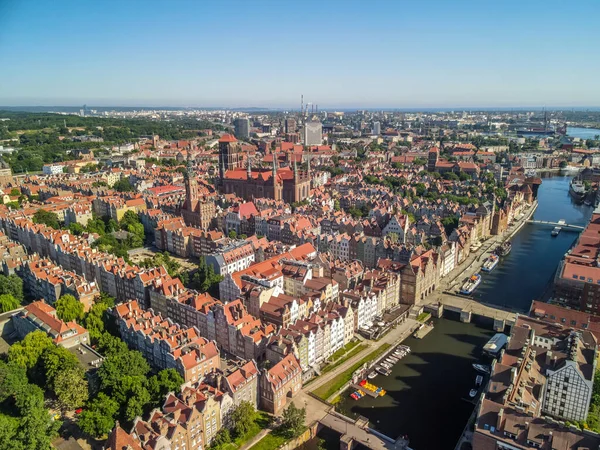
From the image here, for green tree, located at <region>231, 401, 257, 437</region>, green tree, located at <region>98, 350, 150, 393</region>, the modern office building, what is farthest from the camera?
the modern office building

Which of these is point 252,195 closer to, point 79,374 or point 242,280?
point 242,280

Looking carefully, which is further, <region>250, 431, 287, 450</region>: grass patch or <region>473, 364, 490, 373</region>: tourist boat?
<region>473, 364, 490, 373</region>: tourist boat

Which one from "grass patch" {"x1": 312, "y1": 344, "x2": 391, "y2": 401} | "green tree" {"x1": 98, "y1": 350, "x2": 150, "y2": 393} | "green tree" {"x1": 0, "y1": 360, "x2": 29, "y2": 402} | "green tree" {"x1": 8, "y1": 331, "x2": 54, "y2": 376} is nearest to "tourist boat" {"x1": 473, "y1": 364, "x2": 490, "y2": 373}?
"grass patch" {"x1": 312, "y1": 344, "x2": 391, "y2": 401}

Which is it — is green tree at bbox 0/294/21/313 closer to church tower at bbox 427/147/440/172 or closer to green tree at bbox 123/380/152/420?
green tree at bbox 123/380/152/420

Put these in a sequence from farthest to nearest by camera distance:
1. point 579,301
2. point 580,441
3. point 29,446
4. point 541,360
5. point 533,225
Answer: point 533,225 → point 579,301 → point 541,360 → point 29,446 → point 580,441

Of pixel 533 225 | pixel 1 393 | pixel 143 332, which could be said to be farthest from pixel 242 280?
pixel 533 225

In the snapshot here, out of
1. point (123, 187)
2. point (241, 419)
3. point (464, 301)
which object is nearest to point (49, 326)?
point (241, 419)
